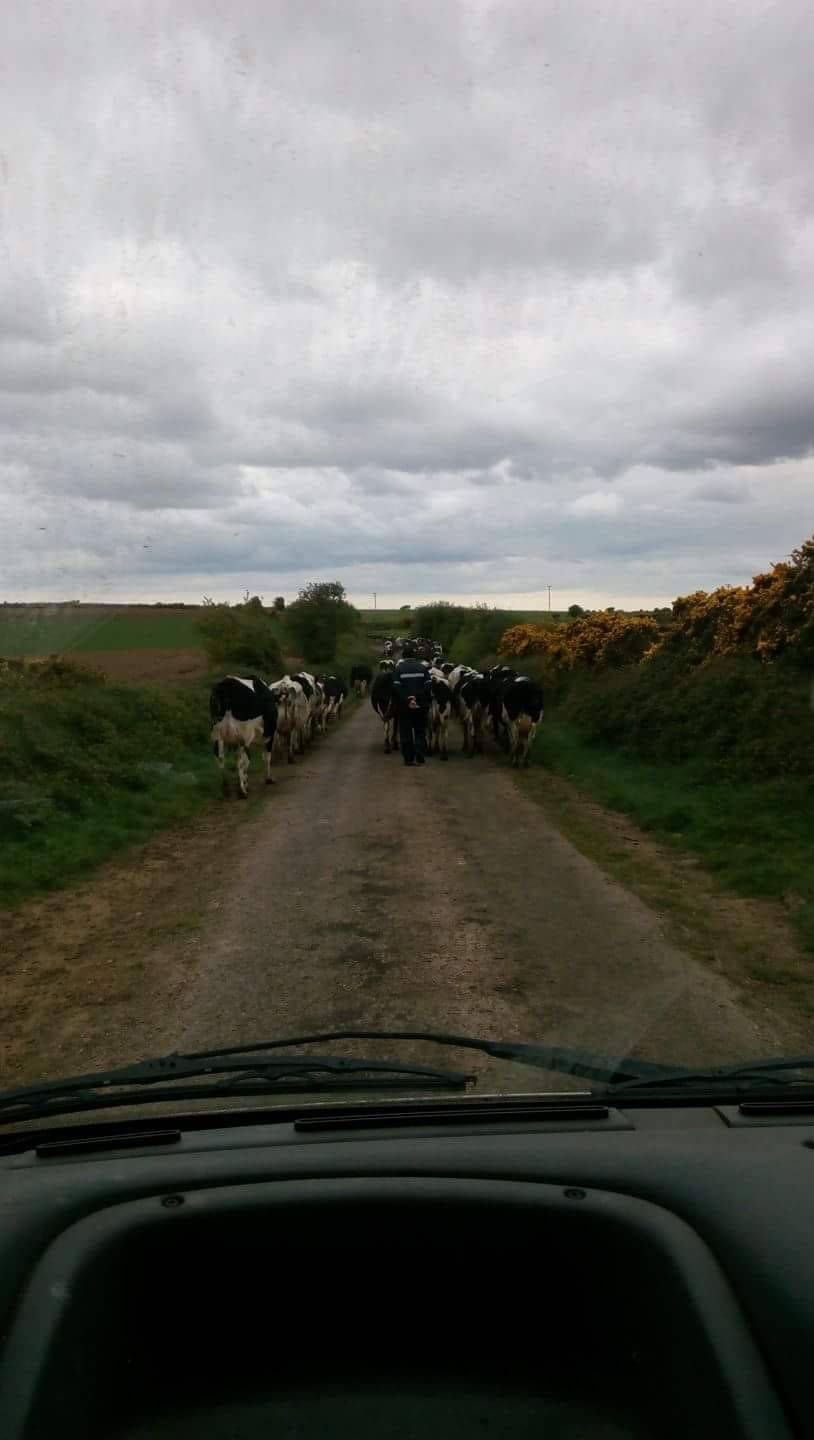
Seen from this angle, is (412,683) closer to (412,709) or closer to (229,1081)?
(412,709)

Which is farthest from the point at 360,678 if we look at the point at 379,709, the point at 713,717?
the point at 713,717

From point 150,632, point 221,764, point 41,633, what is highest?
point 41,633

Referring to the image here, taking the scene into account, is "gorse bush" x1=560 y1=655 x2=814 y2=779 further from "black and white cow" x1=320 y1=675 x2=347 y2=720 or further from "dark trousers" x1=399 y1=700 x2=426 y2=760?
"black and white cow" x1=320 y1=675 x2=347 y2=720

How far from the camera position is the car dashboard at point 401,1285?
1888mm

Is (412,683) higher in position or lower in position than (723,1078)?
lower

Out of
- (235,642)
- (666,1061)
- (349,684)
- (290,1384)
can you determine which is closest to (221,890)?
(666,1061)

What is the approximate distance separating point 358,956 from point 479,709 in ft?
45.3

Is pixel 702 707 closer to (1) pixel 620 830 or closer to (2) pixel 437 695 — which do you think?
(1) pixel 620 830

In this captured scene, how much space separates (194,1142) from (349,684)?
4014 centimetres

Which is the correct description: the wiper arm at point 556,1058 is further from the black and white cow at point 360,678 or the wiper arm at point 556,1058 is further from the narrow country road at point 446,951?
the black and white cow at point 360,678

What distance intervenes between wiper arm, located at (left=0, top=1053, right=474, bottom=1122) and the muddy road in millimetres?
575

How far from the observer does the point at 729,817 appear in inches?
449

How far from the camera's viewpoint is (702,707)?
15.6 metres

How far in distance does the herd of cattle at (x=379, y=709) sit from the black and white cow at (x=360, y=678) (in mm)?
13676
